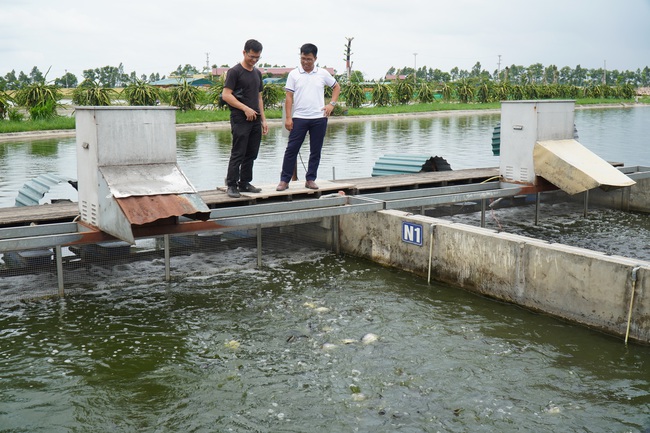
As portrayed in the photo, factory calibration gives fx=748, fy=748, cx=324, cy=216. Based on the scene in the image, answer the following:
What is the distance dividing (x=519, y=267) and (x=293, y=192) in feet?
11.2

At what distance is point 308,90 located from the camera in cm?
1028

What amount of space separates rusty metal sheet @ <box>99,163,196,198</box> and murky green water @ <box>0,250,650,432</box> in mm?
1436

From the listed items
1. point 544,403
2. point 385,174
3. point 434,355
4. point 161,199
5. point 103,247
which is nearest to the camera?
point 544,403

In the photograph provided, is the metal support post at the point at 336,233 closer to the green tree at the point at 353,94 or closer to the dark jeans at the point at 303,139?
the dark jeans at the point at 303,139

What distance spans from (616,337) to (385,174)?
25.3 feet

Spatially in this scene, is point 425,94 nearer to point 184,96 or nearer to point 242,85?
point 184,96

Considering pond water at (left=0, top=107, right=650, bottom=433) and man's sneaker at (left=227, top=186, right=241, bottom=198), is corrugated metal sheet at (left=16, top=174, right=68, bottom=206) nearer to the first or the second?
pond water at (left=0, top=107, right=650, bottom=433)

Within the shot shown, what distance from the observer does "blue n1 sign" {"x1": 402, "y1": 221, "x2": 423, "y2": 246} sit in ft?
32.7

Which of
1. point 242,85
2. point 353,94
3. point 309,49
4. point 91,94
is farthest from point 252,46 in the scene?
point 353,94

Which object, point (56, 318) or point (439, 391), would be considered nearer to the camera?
point (439, 391)

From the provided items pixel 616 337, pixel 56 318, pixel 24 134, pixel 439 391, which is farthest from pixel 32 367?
pixel 24 134

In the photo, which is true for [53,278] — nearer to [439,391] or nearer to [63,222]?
[63,222]

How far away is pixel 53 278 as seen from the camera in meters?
9.24

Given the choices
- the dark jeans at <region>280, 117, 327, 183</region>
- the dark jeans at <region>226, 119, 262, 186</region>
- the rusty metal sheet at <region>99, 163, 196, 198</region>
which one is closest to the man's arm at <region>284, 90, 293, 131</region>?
the dark jeans at <region>280, 117, 327, 183</region>
